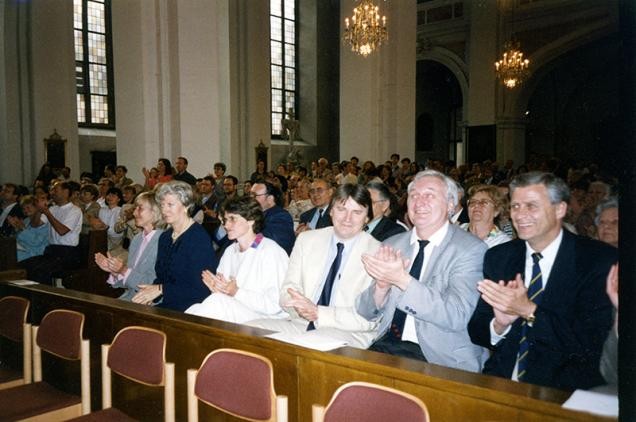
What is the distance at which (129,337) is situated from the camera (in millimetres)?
2961

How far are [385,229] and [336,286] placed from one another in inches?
55.2

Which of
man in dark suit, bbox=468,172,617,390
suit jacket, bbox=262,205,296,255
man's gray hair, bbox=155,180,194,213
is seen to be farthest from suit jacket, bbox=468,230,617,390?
suit jacket, bbox=262,205,296,255

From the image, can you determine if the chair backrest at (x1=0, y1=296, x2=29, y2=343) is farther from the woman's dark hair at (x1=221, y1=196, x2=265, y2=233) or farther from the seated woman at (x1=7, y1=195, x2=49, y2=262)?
the seated woman at (x1=7, y1=195, x2=49, y2=262)

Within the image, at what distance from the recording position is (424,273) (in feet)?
9.66

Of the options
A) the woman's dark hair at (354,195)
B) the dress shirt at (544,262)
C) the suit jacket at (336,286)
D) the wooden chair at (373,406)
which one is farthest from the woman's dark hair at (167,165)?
the wooden chair at (373,406)

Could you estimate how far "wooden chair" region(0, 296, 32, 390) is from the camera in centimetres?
358

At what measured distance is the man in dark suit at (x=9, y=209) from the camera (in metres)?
7.07

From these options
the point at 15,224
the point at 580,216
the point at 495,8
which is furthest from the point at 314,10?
the point at 580,216

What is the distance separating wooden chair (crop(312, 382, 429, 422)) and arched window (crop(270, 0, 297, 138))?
1727cm

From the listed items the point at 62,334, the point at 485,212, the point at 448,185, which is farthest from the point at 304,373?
the point at 485,212

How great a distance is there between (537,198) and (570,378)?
0.81 metres

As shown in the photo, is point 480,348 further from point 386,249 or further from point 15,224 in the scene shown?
point 15,224

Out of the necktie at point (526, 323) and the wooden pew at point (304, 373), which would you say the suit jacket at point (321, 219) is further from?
the necktie at point (526, 323)

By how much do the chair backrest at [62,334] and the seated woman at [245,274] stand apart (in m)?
0.71
